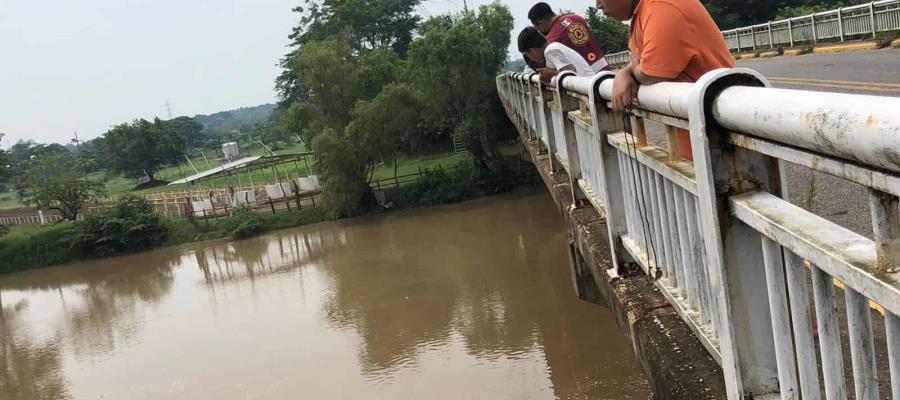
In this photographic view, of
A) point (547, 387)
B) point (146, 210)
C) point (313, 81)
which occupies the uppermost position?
point (313, 81)

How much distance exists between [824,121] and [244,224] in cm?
3178

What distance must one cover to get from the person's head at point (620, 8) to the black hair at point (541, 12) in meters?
2.93

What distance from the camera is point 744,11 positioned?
37.8 metres

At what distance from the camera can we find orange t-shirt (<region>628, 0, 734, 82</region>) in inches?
81.7

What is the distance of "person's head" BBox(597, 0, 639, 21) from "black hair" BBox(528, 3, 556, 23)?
2933 mm

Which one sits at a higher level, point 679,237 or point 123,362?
point 679,237

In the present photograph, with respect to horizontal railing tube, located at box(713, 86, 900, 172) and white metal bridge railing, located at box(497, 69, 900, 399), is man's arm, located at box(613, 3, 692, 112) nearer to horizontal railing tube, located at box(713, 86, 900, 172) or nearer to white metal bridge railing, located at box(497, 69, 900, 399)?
white metal bridge railing, located at box(497, 69, 900, 399)

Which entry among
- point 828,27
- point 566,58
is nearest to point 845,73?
point 566,58

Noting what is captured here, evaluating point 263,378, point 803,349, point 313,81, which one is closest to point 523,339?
point 263,378

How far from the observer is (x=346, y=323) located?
16.5m

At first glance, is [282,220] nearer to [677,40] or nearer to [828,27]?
[828,27]

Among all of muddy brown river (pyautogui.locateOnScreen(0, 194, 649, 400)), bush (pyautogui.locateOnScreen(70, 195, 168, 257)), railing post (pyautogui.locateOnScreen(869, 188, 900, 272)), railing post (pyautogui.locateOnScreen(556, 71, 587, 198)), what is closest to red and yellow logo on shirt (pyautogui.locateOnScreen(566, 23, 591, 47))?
railing post (pyautogui.locateOnScreen(556, 71, 587, 198))

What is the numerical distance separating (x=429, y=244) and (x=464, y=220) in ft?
10.8

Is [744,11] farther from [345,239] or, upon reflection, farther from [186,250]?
[186,250]
